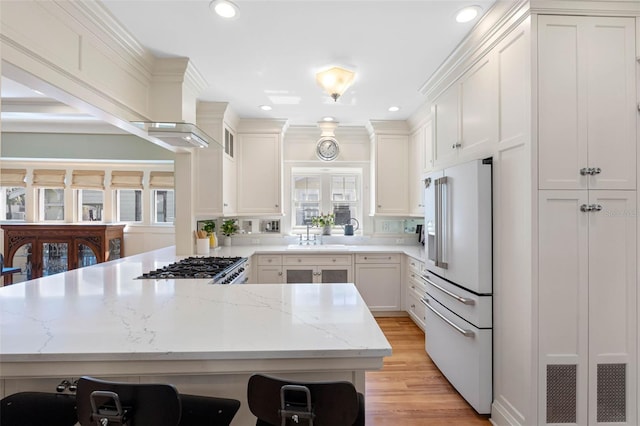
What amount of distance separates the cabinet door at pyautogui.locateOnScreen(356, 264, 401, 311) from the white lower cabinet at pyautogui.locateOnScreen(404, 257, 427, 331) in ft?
0.47

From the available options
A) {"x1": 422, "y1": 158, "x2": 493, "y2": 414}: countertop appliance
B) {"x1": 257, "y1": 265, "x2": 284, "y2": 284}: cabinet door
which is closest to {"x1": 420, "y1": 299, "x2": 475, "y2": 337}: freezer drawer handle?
{"x1": 422, "y1": 158, "x2": 493, "y2": 414}: countertop appliance

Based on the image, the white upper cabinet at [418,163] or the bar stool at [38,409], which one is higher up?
the white upper cabinet at [418,163]

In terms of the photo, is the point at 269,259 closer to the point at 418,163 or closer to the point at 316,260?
the point at 316,260

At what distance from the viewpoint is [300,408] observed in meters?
0.93

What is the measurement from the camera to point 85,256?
497 cm

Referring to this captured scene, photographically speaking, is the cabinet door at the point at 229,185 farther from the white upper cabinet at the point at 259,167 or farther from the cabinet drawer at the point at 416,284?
the cabinet drawer at the point at 416,284

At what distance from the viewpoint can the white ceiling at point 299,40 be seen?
189 cm

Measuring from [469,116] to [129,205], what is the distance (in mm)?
5853

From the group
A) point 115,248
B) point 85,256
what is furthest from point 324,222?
point 85,256

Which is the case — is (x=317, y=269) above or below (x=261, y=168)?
below

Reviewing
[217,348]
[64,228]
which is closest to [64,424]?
[217,348]

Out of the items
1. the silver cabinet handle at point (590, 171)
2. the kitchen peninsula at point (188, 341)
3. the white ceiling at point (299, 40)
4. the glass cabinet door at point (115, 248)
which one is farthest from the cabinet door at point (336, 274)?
the glass cabinet door at point (115, 248)

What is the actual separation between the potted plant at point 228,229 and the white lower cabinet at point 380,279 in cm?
181

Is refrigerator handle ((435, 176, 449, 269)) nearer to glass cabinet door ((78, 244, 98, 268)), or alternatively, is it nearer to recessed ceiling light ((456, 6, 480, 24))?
recessed ceiling light ((456, 6, 480, 24))
